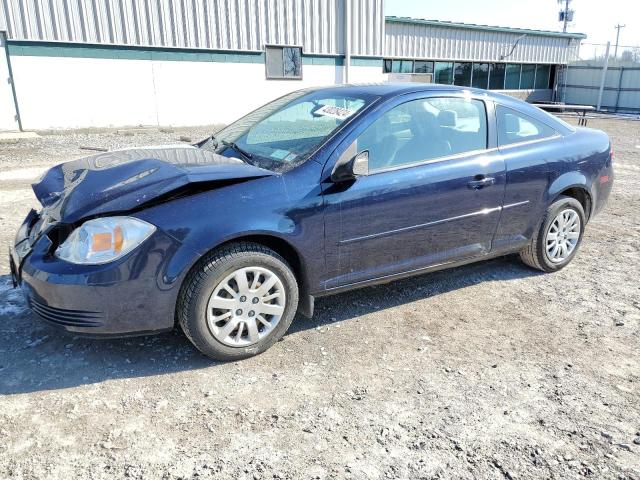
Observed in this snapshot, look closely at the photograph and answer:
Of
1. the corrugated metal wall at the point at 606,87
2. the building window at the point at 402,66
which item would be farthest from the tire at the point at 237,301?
the corrugated metal wall at the point at 606,87

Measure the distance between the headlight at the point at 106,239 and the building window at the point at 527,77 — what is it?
2784cm

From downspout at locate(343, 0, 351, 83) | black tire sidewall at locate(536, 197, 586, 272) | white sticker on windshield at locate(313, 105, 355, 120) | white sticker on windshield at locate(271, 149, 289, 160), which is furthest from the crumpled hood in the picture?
downspout at locate(343, 0, 351, 83)

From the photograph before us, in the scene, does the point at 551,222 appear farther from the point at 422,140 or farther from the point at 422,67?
the point at 422,67

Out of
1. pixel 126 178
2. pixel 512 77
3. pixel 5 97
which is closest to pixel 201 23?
pixel 5 97

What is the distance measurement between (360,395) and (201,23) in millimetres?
14901

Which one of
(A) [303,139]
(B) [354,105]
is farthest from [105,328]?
(B) [354,105]

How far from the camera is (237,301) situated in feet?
10.1

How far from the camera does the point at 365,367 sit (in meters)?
3.15

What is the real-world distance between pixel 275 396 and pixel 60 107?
13.6 metres

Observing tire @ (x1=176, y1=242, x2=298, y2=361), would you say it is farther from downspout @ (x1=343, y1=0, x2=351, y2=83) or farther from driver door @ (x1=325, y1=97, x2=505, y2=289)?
downspout @ (x1=343, y1=0, x2=351, y2=83)

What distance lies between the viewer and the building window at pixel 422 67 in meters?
22.6

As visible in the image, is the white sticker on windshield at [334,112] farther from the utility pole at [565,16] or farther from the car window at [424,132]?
the utility pole at [565,16]

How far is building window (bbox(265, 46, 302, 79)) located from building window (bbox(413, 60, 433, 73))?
719cm

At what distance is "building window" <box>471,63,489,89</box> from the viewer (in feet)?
81.3
